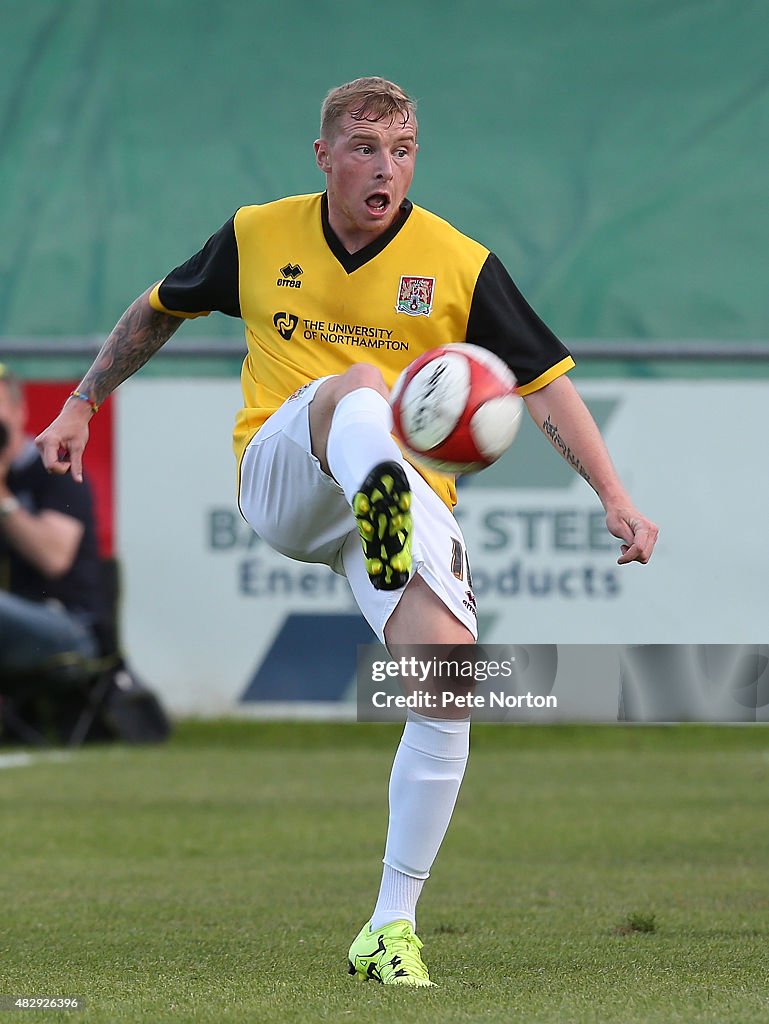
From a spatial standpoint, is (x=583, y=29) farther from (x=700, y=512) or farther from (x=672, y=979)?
(x=672, y=979)

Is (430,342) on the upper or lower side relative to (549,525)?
upper

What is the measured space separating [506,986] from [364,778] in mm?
4378

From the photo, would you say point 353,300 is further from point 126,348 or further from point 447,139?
point 447,139

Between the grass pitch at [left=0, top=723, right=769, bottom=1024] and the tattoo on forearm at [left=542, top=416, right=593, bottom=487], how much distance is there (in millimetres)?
1079

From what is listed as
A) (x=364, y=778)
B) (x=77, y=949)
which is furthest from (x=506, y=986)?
(x=364, y=778)

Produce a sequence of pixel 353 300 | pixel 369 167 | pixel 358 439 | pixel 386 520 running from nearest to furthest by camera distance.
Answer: pixel 386 520, pixel 358 439, pixel 369 167, pixel 353 300

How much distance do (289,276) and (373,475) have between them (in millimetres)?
803

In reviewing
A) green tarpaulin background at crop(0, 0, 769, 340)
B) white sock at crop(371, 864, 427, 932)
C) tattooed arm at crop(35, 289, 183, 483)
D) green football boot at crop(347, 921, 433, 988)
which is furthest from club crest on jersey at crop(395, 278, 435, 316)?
green tarpaulin background at crop(0, 0, 769, 340)

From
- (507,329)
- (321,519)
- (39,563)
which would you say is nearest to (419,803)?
(321,519)

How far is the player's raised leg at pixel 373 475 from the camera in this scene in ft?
11.1

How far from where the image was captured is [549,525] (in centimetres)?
891

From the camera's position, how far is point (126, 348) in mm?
4234

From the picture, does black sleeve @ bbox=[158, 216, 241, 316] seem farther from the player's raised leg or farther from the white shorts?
the player's raised leg

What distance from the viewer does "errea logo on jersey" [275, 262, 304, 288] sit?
4000 mm
